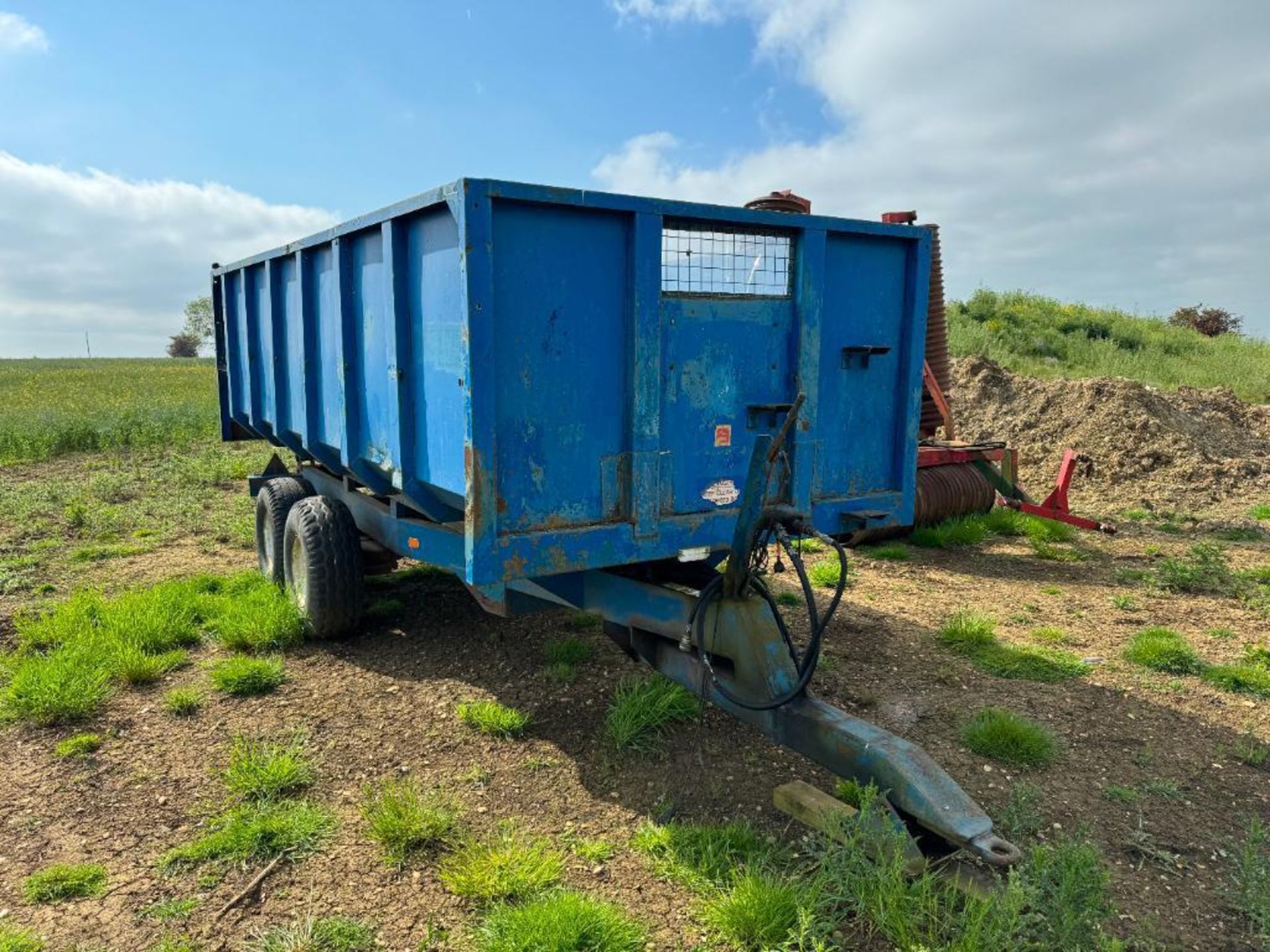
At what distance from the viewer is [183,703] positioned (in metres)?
4.21

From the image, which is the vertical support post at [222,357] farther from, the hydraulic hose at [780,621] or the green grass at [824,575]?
the hydraulic hose at [780,621]

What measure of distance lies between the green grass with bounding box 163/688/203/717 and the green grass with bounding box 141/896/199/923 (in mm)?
1519

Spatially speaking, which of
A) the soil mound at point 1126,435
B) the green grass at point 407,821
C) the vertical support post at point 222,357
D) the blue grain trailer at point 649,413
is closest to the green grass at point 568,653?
the blue grain trailer at point 649,413

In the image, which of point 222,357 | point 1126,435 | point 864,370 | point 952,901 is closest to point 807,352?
point 864,370

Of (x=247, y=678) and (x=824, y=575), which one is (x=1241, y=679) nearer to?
(x=824, y=575)

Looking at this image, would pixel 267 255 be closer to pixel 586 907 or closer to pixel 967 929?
pixel 586 907

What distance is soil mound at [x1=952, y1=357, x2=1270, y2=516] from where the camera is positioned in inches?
412

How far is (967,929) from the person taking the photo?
243 centimetres

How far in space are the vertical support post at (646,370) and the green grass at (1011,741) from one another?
6.13ft

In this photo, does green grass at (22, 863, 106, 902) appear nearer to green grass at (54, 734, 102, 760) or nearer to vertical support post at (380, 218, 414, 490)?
green grass at (54, 734, 102, 760)

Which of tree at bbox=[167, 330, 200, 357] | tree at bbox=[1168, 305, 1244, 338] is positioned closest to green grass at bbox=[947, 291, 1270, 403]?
tree at bbox=[1168, 305, 1244, 338]

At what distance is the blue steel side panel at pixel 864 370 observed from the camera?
150 inches

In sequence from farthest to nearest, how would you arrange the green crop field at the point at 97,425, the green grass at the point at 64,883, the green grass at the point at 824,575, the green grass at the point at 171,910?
the green crop field at the point at 97,425
the green grass at the point at 824,575
the green grass at the point at 64,883
the green grass at the point at 171,910

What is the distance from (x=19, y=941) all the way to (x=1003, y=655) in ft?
15.5
